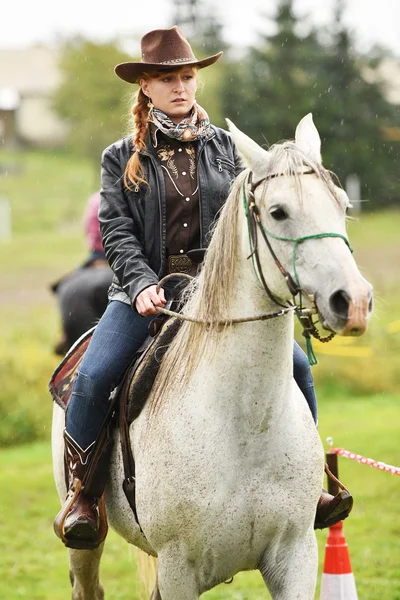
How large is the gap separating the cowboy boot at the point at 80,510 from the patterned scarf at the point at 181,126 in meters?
1.51

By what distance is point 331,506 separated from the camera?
4.93 meters

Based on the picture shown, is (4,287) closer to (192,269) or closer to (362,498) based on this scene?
(362,498)

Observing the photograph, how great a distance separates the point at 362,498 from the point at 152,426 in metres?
6.48

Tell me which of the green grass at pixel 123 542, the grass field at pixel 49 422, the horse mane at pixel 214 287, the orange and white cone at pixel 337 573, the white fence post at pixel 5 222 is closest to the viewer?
the horse mane at pixel 214 287

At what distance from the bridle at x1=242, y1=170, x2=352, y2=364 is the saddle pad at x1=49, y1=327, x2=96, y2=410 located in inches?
66.9

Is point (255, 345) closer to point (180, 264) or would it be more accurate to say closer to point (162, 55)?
point (180, 264)

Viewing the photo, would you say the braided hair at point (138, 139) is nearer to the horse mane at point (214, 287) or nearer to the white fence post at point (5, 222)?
the horse mane at point (214, 287)

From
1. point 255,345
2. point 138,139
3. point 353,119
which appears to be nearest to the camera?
point 255,345

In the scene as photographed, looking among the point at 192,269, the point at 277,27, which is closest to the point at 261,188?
the point at 192,269

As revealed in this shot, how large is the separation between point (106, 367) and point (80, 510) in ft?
2.36

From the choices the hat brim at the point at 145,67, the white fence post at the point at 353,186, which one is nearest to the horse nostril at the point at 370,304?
the hat brim at the point at 145,67

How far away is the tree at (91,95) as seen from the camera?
107 ft

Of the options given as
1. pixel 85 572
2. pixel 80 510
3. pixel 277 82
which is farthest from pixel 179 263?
pixel 277 82

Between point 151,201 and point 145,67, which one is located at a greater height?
point 145,67
